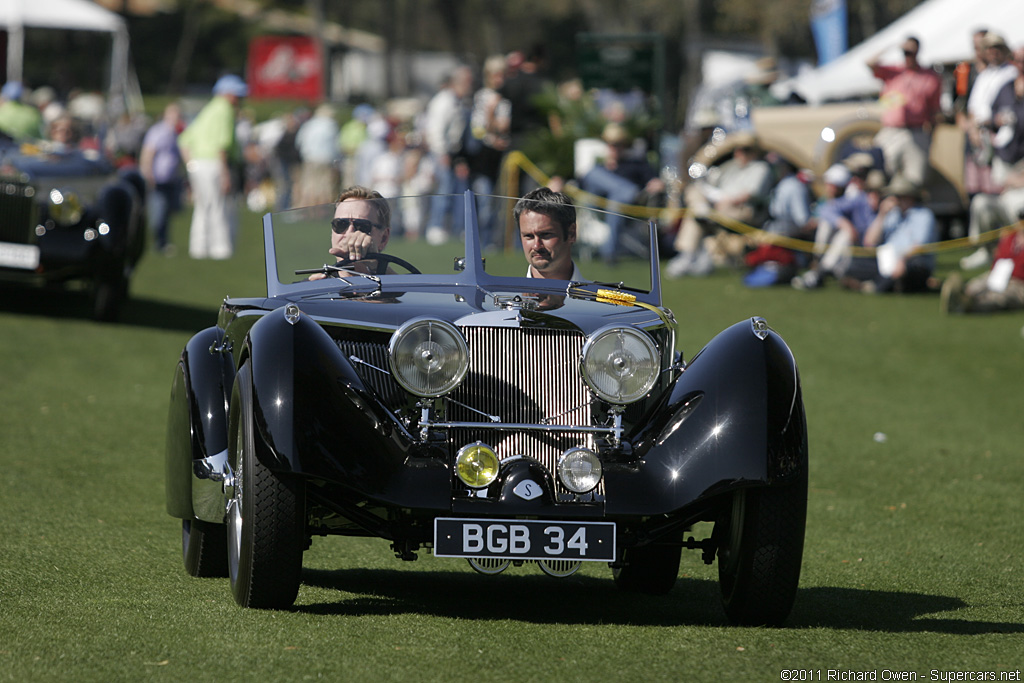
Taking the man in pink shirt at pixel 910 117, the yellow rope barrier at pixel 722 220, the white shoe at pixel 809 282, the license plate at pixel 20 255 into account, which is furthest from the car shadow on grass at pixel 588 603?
the man in pink shirt at pixel 910 117

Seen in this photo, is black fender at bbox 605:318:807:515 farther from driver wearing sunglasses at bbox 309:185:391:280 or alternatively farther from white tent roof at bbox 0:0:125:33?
white tent roof at bbox 0:0:125:33

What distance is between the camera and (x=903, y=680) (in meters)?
3.76

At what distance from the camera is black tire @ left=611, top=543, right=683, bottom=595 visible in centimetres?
505

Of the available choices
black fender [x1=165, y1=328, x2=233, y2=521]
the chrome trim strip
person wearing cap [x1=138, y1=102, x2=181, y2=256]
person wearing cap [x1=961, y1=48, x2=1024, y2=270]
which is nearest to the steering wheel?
black fender [x1=165, y1=328, x2=233, y2=521]

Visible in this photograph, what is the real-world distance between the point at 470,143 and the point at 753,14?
29.5m

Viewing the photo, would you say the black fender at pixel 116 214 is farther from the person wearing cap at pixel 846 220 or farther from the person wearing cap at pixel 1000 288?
the person wearing cap at pixel 1000 288

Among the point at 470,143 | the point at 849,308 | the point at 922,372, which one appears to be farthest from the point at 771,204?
the point at 922,372

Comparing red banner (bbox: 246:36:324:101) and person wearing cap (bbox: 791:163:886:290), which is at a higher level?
red banner (bbox: 246:36:324:101)

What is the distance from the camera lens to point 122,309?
1339 cm

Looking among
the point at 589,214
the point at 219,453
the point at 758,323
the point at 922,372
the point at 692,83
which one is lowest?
the point at 922,372

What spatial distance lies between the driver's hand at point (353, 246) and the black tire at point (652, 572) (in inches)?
60.2

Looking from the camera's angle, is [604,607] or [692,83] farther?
[692,83]

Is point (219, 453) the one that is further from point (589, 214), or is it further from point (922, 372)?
point (922, 372)

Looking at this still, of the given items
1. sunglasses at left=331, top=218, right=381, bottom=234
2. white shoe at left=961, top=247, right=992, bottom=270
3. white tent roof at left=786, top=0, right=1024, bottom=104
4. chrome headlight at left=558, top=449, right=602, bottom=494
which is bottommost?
white shoe at left=961, top=247, right=992, bottom=270
